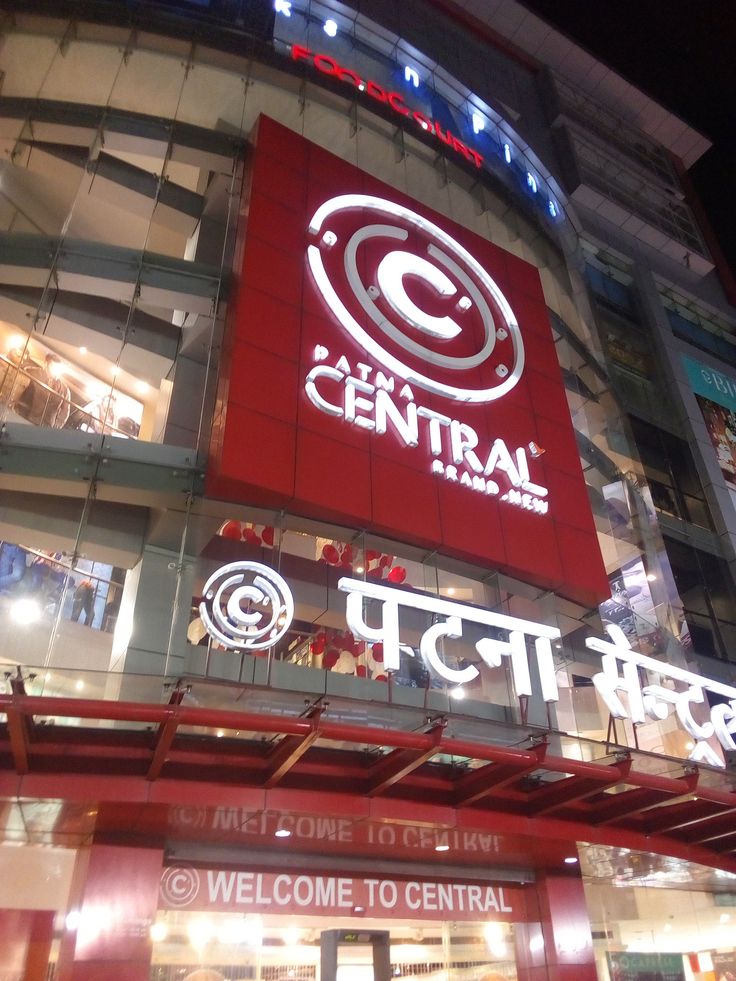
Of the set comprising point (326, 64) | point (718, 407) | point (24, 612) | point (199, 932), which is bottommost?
point (199, 932)

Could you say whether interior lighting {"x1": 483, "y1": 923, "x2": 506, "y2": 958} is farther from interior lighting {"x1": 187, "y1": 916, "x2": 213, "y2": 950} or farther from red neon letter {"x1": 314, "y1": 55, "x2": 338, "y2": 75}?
red neon letter {"x1": 314, "y1": 55, "x2": 338, "y2": 75}

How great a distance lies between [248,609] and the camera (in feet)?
36.5

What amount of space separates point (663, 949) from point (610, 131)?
3862 centimetres

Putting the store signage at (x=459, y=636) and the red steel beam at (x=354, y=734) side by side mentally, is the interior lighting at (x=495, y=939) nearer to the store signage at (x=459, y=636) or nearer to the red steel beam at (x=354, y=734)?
the red steel beam at (x=354, y=734)

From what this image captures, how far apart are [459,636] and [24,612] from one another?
6.87 meters

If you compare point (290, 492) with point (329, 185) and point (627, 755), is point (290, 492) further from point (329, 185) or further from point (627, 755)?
point (329, 185)

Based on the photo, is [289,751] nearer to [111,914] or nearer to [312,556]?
[111,914]

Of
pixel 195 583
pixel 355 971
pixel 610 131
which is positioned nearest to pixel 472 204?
pixel 195 583

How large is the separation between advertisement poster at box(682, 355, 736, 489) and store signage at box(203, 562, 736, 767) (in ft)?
56.7

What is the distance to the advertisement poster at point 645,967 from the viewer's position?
1505 centimetres

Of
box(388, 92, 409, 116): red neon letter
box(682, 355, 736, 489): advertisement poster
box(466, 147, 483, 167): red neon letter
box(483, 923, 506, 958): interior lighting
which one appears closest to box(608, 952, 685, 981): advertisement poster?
box(483, 923, 506, 958): interior lighting

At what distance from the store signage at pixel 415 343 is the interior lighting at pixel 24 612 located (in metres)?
5.82

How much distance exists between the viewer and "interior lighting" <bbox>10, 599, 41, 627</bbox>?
1170 centimetres

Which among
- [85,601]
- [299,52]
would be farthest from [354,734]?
[299,52]
